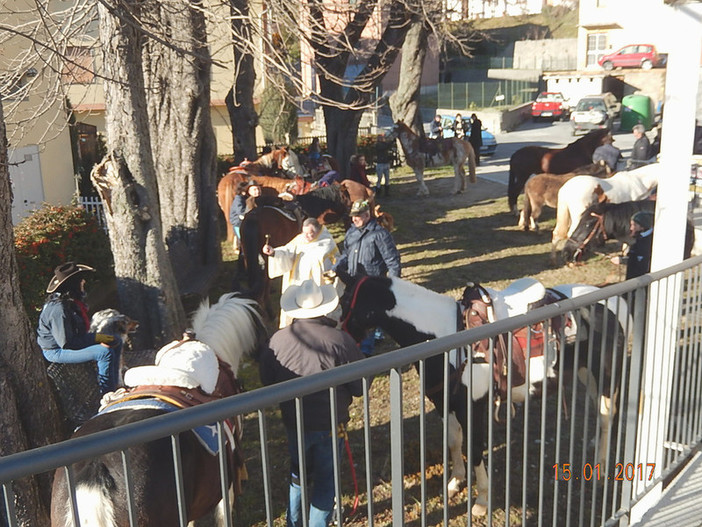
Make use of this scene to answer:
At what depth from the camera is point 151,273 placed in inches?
307

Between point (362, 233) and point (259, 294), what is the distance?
6.49ft

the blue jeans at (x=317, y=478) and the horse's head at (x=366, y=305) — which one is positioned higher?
the horse's head at (x=366, y=305)

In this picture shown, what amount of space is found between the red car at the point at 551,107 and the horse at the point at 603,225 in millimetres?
28140

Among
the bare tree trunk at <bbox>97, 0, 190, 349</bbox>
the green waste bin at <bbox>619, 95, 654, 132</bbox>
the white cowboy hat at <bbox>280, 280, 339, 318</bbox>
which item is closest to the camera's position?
the white cowboy hat at <bbox>280, 280, 339, 318</bbox>

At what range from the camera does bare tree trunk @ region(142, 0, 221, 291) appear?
10.4m

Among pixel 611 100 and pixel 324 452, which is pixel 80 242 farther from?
pixel 611 100

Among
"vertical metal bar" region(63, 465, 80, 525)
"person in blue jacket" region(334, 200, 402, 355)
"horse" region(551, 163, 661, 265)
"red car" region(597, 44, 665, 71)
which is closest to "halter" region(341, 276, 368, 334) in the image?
"person in blue jacket" region(334, 200, 402, 355)

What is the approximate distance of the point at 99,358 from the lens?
5.57 m

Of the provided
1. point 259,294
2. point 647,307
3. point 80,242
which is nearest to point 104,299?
point 80,242

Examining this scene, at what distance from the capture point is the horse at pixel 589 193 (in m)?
11.9

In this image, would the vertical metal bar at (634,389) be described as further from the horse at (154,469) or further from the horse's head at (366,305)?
the horse at (154,469)

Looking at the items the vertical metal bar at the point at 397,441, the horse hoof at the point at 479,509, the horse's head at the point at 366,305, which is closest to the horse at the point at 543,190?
the horse's head at the point at 366,305

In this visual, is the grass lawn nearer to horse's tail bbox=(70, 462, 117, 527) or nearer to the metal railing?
the metal railing

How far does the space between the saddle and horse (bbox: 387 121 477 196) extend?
13848 mm
